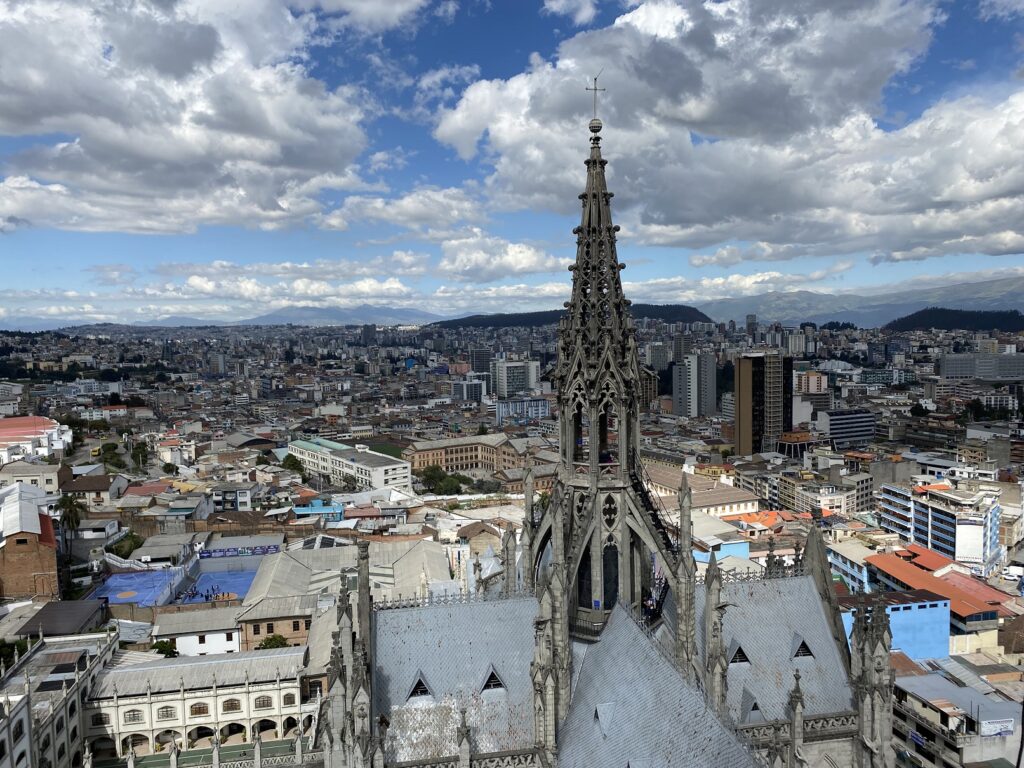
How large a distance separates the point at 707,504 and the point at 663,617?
7847cm

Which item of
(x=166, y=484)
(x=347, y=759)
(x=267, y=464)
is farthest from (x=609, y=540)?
(x=267, y=464)

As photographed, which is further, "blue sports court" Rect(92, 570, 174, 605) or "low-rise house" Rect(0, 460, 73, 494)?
"low-rise house" Rect(0, 460, 73, 494)

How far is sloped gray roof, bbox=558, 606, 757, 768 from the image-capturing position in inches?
577

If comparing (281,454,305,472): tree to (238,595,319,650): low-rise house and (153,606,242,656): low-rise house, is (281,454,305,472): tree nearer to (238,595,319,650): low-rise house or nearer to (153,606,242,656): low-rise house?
(153,606,242,656): low-rise house

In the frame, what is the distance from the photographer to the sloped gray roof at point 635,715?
14.6m

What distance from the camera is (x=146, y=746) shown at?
134 feet

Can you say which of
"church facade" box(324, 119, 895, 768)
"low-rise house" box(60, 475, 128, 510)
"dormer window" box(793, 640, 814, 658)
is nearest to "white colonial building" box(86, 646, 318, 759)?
"church facade" box(324, 119, 895, 768)

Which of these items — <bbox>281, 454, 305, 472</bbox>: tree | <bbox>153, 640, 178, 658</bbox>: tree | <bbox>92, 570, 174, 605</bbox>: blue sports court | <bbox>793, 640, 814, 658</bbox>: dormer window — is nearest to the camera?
<bbox>793, 640, 814, 658</bbox>: dormer window

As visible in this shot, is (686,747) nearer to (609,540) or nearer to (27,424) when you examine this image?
Result: (609,540)

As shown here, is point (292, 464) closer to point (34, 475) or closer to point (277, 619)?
point (34, 475)

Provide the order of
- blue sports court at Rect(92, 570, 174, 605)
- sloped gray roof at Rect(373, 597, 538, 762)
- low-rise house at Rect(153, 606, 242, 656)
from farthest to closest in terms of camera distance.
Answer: blue sports court at Rect(92, 570, 174, 605) < low-rise house at Rect(153, 606, 242, 656) < sloped gray roof at Rect(373, 597, 538, 762)

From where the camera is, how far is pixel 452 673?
19.9 meters

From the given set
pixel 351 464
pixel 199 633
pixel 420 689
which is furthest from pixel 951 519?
pixel 351 464

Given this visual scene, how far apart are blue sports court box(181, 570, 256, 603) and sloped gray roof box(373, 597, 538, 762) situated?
1678 inches
